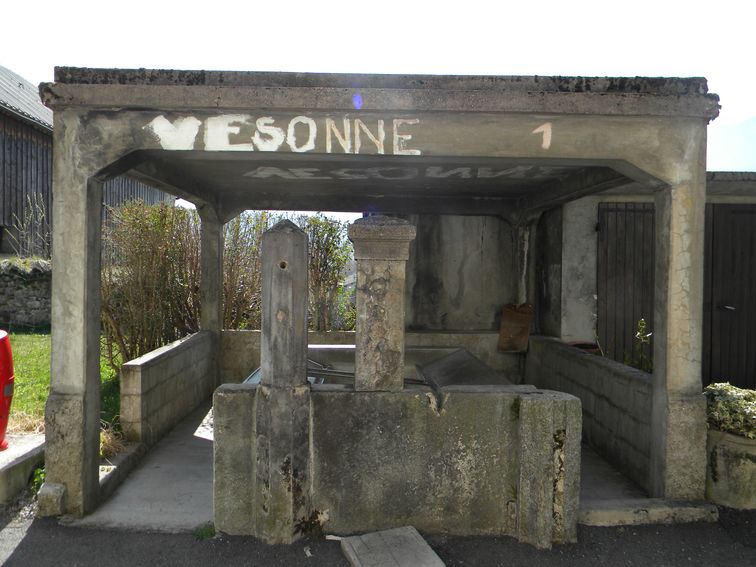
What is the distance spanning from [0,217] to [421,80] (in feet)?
50.1

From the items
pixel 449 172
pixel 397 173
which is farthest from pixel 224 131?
pixel 449 172

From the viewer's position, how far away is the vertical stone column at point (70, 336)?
3.92 metres

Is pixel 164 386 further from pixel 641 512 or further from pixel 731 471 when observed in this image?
pixel 731 471

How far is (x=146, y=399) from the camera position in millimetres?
5434

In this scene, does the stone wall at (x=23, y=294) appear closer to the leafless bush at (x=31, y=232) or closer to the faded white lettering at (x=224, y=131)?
the leafless bush at (x=31, y=232)

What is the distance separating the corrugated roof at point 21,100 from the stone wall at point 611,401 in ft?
46.8

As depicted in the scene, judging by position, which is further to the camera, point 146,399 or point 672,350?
point 146,399

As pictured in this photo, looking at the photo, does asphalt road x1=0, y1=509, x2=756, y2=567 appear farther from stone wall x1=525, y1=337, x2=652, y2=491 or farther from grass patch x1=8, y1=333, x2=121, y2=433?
grass patch x1=8, y1=333, x2=121, y2=433

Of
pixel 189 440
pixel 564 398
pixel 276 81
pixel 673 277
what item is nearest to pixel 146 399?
pixel 189 440

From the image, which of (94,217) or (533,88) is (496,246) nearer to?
(533,88)

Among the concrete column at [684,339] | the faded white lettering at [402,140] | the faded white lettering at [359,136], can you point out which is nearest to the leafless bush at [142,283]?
the faded white lettering at [359,136]

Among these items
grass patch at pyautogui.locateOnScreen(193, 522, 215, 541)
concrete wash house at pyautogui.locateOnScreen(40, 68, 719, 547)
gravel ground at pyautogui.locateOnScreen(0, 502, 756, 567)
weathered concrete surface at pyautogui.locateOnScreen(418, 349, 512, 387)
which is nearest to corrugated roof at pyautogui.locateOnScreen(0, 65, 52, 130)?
concrete wash house at pyautogui.locateOnScreen(40, 68, 719, 547)

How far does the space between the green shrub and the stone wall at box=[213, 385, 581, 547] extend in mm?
1360

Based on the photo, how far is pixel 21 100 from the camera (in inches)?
644
